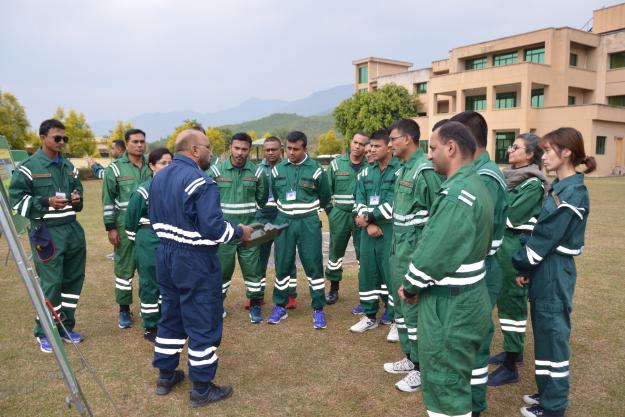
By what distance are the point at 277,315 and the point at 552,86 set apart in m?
37.5

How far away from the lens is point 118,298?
5551 millimetres

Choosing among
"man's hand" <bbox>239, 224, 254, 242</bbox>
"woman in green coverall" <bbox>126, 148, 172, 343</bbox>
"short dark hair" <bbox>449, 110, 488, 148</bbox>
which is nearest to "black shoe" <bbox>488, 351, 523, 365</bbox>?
"short dark hair" <bbox>449, 110, 488, 148</bbox>

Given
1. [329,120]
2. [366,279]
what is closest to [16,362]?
[366,279]

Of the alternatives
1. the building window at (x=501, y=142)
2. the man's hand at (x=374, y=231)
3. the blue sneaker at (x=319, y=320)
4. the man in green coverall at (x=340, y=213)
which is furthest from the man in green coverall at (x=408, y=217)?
the building window at (x=501, y=142)

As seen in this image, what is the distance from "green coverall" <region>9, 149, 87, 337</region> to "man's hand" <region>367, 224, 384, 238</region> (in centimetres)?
327

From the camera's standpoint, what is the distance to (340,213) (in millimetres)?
6539

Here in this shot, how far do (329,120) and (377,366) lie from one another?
177185 mm

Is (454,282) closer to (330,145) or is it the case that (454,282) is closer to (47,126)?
(47,126)

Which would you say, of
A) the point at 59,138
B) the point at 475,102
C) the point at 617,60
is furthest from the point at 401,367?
the point at 617,60

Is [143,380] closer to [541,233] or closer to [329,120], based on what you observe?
[541,233]

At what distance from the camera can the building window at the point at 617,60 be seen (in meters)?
37.3

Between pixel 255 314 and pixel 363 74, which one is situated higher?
pixel 363 74

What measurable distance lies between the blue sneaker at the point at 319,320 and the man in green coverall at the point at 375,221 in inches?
14.2

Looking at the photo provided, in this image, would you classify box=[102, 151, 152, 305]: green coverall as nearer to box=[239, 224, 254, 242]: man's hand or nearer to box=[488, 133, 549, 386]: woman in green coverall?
box=[239, 224, 254, 242]: man's hand
